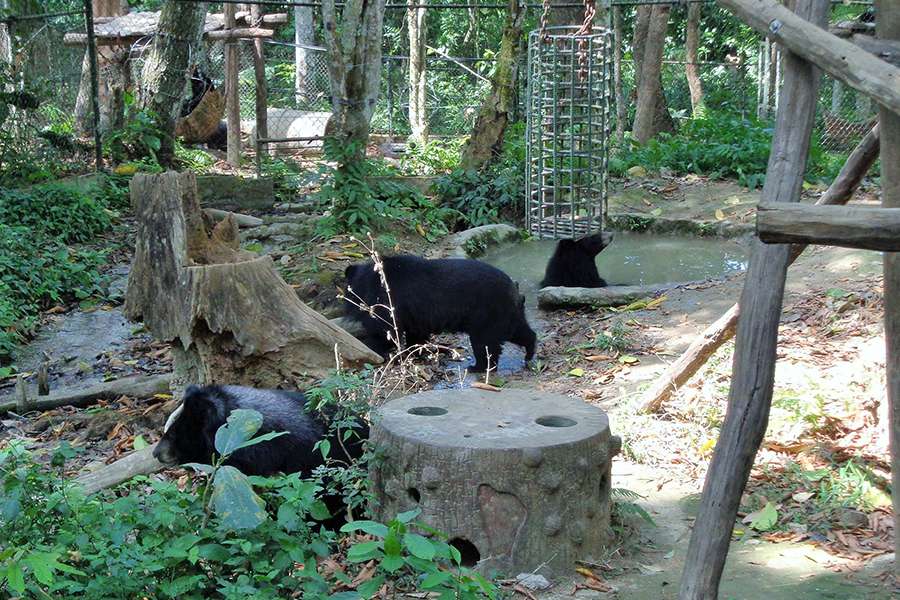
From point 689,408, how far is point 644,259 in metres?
5.59

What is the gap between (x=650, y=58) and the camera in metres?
16.5

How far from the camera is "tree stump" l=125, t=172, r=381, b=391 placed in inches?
221

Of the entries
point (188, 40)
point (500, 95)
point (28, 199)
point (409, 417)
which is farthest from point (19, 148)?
point (409, 417)

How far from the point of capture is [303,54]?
71.6ft

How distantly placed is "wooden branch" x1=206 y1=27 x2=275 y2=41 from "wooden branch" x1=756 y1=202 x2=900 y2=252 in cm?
1233

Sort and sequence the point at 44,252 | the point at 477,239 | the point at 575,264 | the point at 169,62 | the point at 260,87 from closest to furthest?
the point at 575,264 → the point at 44,252 → the point at 477,239 → the point at 169,62 → the point at 260,87

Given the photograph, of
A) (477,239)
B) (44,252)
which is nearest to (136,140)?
Result: (44,252)

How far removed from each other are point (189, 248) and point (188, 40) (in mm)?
9106

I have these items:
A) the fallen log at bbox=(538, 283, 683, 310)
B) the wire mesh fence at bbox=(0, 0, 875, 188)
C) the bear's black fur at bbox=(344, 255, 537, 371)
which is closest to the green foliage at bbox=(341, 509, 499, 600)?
the bear's black fur at bbox=(344, 255, 537, 371)

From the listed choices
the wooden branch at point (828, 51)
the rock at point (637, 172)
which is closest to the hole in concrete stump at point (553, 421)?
the wooden branch at point (828, 51)

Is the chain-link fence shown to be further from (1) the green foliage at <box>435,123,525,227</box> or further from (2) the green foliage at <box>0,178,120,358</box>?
(1) the green foliage at <box>435,123,525,227</box>

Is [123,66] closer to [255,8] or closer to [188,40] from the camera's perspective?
[188,40]

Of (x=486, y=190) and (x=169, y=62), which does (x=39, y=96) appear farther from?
(x=486, y=190)

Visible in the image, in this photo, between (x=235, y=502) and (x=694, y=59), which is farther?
(x=694, y=59)
